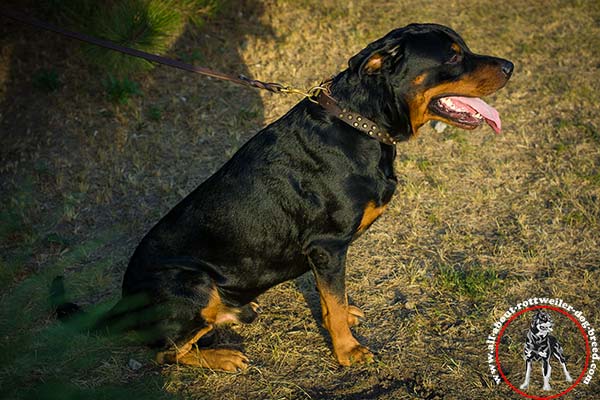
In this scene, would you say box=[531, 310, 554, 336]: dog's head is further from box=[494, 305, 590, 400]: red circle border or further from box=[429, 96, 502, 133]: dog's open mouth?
box=[429, 96, 502, 133]: dog's open mouth

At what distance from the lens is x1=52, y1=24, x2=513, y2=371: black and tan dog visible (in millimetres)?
3340

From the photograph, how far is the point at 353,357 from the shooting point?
3648 millimetres

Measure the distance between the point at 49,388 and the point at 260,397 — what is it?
1.57 meters

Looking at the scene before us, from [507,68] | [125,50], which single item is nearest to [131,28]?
[125,50]

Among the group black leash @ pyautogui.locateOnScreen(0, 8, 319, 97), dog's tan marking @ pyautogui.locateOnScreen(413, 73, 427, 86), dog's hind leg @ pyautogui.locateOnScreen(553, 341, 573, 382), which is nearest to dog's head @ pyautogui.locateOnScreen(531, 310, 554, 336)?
dog's hind leg @ pyautogui.locateOnScreen(553, 341, 573, 382)

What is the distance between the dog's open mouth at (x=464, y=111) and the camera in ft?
11.4

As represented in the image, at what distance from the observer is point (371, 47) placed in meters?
3.31

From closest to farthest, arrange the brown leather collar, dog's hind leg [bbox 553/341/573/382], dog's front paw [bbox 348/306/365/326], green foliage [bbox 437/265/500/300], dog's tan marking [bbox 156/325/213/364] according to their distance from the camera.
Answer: the brown leather collar < dog's hind leg [bbox 553/341/573/382] < dog's tan marking [bbox 156/325/213/364] < dog's front paw [bbox 348/306/365/326] < green foliage [bbox 437/265/500/300]

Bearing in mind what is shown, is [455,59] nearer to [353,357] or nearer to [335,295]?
[335,295]

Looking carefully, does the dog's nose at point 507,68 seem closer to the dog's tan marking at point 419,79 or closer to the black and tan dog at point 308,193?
the black and tan dog at point 308,193

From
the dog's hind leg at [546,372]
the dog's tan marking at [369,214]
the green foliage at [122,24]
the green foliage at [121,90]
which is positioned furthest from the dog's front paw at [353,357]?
the green foliage at [121,90]

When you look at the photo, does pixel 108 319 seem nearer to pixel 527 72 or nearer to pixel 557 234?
pixel 557 234

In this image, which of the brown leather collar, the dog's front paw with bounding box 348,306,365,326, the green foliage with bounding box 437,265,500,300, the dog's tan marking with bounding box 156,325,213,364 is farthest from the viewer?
the green foliage with bounding box 437,265,500,300

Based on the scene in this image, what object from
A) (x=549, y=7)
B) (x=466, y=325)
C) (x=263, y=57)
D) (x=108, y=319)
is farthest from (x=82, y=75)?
(x=549, y=7)
